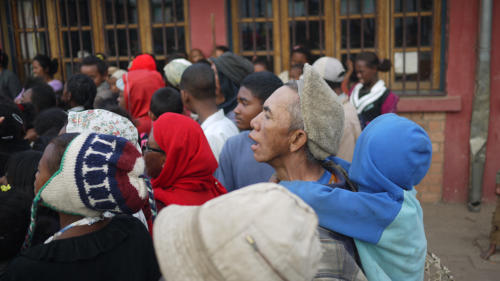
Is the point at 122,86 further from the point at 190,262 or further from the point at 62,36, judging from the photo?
the point at 190,262

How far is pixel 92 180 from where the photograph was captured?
1435 mm

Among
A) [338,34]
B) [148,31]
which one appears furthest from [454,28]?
[148,31]

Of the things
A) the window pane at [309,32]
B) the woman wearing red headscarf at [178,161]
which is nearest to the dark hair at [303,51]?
the window pane at [309,32]

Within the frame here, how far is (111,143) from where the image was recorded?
4.92 feet

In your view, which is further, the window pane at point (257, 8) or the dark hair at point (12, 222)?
the window pane at point (257, 8)

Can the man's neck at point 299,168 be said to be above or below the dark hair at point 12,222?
above

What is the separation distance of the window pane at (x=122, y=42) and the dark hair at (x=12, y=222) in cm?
454

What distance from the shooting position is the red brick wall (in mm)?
5461

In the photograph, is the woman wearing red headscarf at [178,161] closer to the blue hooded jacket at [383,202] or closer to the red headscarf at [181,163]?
the red headscarf at [181,163]

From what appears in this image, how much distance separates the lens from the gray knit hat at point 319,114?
1.64m

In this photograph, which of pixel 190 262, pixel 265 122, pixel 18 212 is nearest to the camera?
pixel 190 262

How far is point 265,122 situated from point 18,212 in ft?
3.19

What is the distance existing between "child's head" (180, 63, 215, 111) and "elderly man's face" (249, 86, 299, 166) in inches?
57.3

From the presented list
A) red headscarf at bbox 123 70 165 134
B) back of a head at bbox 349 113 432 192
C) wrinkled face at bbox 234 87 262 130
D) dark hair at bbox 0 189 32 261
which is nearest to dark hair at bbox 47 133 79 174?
dark hair at bbox 0 189 32 261
